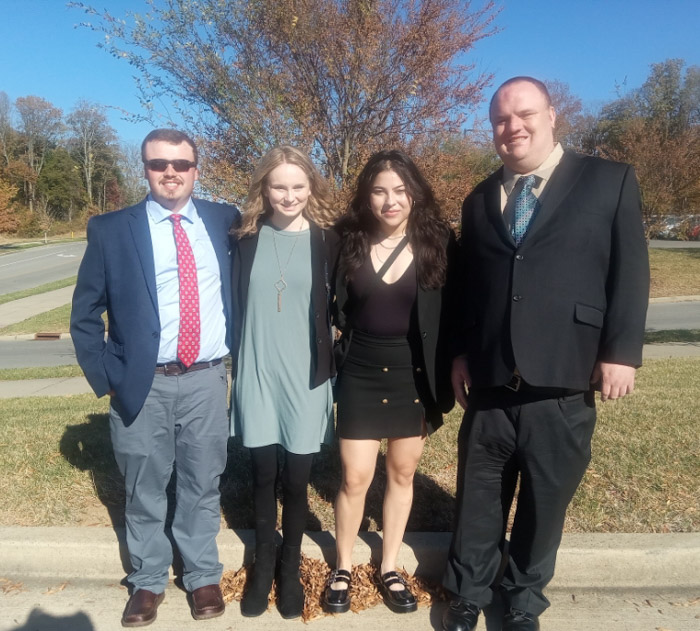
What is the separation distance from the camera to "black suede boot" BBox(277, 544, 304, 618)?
2873 mm

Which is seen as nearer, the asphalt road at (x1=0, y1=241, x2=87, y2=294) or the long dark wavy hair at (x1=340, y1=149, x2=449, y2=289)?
the long dark wavy hair at (x1=340, y1=149, x2=449, y2=289)

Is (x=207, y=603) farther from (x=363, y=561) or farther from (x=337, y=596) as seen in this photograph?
(x=363, y=561)

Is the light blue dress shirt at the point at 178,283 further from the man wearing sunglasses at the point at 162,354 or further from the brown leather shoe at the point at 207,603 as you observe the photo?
the brown leather shoe at the point at 207,603

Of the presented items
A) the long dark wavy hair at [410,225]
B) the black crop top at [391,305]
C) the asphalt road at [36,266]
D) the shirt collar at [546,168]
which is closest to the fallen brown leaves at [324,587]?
the black crop top at [391,305]

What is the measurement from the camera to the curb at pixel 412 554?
3.06m

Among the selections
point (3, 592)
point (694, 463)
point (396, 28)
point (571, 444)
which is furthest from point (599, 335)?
point (396, 28)

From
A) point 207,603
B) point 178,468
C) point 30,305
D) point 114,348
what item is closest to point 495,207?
point 114,348

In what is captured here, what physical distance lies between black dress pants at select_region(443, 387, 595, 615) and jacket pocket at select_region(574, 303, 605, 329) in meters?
0.32

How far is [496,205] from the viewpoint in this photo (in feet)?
8.79

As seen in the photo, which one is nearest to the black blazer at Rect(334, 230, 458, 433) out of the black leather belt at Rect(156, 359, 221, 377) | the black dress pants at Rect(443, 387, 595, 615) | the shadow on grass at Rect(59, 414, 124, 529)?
the black dress pants at Rect(443, 387, 595, 615)

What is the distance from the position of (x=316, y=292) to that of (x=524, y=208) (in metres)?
0.98

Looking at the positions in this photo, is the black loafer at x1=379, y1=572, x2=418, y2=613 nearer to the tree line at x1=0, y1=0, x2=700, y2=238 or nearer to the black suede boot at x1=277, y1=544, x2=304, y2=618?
the black suede boot at x1=277, y1=544, x2=304, y2=618

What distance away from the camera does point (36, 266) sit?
3136cm

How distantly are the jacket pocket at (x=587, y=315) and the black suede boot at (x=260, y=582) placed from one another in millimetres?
1770
